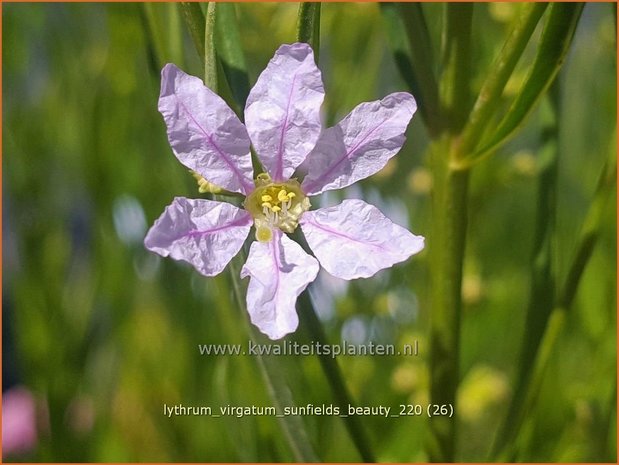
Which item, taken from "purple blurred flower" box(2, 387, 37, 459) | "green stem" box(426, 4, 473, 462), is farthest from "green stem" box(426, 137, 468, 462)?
"purple blurred flower" box(2, 387, 37, 459)

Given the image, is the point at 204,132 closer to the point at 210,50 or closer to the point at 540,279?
the point at 210,50

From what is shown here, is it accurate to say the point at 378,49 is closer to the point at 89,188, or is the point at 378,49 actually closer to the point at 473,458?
the point at 89,188

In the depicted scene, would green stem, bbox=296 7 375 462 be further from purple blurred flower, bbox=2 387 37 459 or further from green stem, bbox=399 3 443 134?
purple blurred flower, bbox=2 387 37 459

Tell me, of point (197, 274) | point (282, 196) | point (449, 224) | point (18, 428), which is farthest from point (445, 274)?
point (18, 428)

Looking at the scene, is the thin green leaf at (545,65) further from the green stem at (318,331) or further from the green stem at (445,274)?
the green stem at (318,331)

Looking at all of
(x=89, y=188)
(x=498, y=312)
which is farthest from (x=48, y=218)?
(x=498, y=312)
